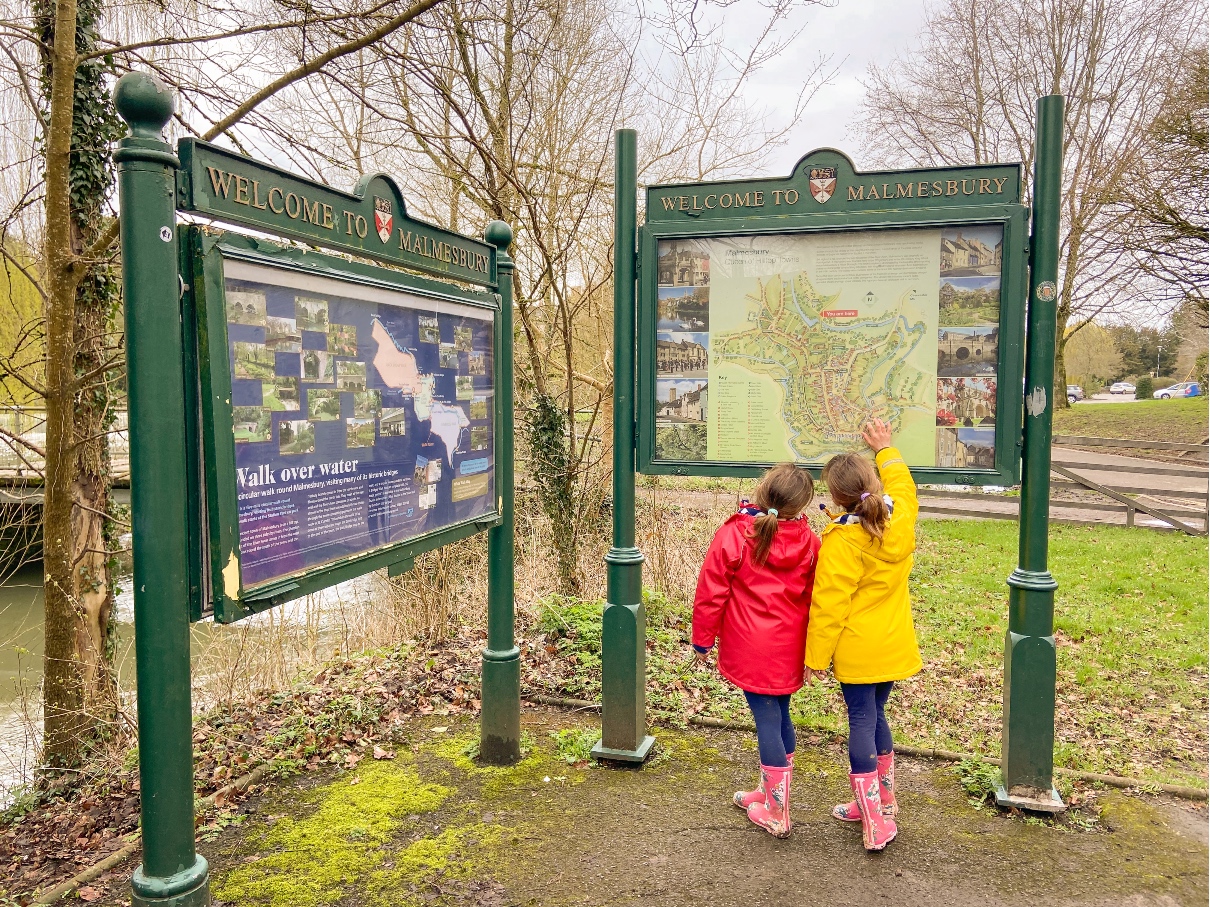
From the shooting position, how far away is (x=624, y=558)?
4.07 meters

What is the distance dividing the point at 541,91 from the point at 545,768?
26.3 feet

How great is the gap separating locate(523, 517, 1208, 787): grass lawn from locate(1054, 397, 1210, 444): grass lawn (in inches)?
635

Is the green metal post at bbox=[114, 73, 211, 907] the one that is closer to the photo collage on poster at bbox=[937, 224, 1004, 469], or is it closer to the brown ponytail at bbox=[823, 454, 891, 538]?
the brown ponytail at bbox=[823, 454, 891, 538]

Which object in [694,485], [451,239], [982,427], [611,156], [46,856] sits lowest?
[46,856]

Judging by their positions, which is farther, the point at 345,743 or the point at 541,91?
the point at 541,91

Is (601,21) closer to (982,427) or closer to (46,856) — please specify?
(982,427)

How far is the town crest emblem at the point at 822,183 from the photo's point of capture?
381cm

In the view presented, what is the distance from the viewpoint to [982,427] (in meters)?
3.74

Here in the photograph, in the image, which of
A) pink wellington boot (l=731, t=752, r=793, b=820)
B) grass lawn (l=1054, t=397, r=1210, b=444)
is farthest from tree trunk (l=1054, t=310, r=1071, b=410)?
pink wellington boot (l=731, t=752, r=793, b=820)

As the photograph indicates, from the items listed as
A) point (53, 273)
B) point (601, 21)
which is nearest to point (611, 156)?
point (601, 21)

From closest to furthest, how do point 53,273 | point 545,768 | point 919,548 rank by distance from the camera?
point 545,768
point 53,273
point 919,548

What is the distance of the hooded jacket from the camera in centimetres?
321

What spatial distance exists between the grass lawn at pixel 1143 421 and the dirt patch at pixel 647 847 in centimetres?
2195

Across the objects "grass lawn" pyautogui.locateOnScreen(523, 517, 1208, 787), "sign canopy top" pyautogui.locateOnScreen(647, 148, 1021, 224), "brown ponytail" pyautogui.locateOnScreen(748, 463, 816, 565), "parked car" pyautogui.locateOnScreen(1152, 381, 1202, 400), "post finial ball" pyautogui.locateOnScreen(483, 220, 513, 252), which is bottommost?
"grass lawn" pyautogui.locateOnScreen(523, 517, 1208, 787)
